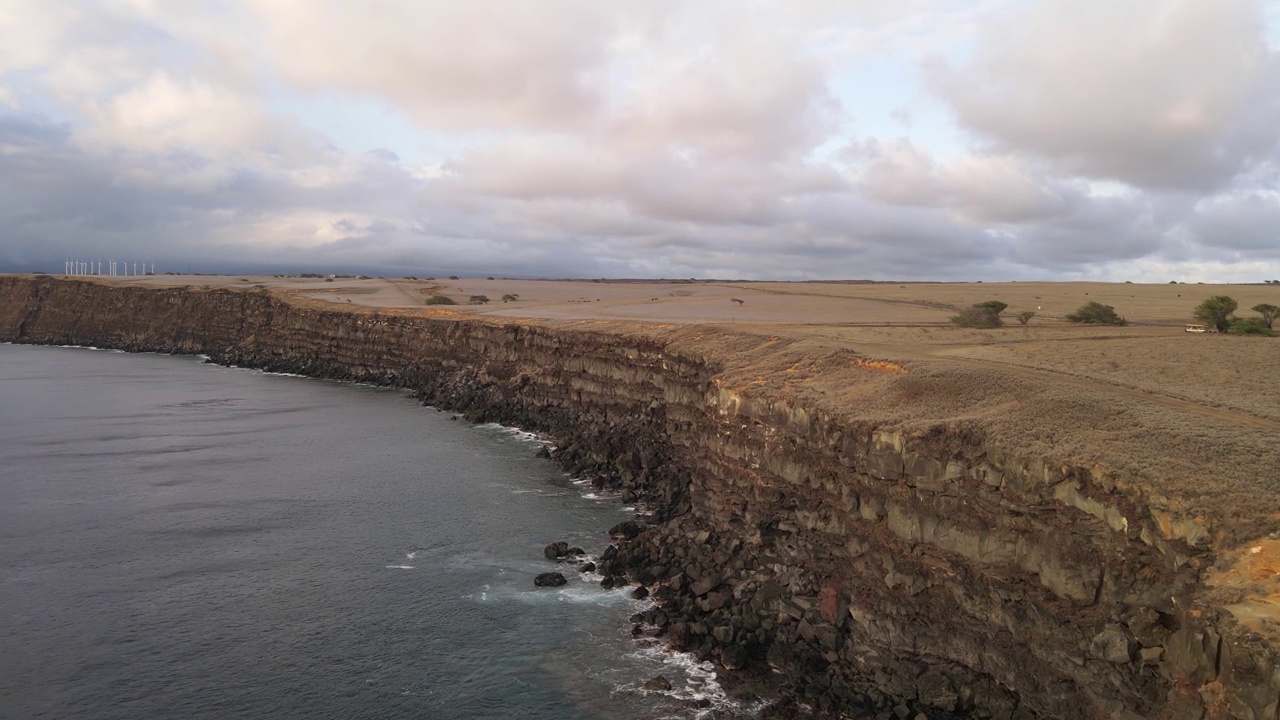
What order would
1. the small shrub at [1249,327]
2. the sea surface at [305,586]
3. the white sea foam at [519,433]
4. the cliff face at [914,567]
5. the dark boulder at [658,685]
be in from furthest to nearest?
the white sea foam at [519,433]
the small shrub at [1249,327]
the dark boulder at [658,685]
the sea surface at [305,586]
the cliff face at [914,567]

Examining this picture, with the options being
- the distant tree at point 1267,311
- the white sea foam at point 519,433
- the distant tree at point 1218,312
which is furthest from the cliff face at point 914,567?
the distant tree at point 1267,311

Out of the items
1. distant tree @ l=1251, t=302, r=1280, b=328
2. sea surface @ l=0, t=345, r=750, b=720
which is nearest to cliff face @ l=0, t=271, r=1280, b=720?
sea surface @ l=0, t=345, r=750, b=720

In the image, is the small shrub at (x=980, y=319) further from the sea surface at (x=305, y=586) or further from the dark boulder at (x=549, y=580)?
the dark boulder at (x=549, y=580)

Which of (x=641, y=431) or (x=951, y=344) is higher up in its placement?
(x=951, y=344)

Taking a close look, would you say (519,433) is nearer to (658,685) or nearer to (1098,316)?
(658,685)

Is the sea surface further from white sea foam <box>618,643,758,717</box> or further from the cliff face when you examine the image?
the cliff face

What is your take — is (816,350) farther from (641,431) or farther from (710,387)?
(641,431)

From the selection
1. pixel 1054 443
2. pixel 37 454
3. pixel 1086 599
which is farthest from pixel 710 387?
pixel 37 454

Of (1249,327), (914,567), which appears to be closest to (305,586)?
(914,567)
